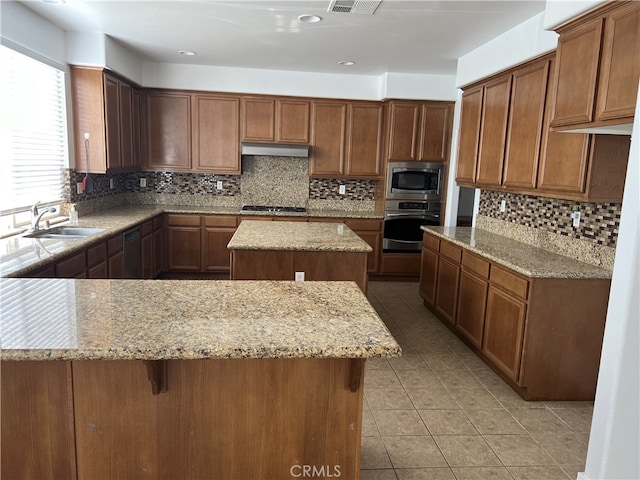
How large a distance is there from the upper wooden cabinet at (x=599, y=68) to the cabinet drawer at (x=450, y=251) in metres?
1.40

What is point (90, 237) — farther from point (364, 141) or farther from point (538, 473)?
point (364, 141)

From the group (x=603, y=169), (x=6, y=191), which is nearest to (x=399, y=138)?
(x=603, y=169)

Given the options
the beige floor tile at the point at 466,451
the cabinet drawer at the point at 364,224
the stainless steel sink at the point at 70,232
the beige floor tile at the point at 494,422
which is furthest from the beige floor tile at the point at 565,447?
the stainless steel sink at the point at 70,232

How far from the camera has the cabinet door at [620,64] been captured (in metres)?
2.14

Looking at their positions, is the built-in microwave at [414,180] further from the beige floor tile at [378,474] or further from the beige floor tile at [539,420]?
the beige floor tile at [378,474]

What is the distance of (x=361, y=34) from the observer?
3.92 m

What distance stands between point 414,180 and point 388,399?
3398mm

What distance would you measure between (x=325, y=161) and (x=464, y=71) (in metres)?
2.02

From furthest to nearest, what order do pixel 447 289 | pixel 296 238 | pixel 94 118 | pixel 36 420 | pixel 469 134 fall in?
pixel 469 134, pixel 94 118, pixel 447 289, pixel 296 238, pixel 36 420

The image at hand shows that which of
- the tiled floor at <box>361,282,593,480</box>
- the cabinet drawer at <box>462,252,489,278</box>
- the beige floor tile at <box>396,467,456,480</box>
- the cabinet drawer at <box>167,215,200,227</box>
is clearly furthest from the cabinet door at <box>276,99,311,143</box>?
the beige floor tile at <box>396,467,456,480</box>

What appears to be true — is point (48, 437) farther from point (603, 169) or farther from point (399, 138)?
point (399, 138)

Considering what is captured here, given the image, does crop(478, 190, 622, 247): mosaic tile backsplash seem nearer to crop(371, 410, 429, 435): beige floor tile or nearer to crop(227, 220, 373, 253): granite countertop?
crop(227, 220, 373, 253): granite countertop

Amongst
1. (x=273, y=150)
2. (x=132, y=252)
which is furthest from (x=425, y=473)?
(x=273, y=150)

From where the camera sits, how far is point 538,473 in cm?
224
